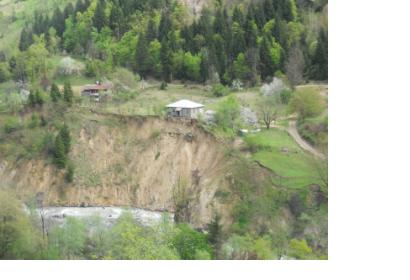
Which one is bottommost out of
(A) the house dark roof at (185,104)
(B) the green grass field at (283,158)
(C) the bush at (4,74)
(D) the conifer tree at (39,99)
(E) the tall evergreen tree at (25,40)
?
(B) the green grass field at (283,158)

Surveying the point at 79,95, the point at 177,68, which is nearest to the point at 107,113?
the point at 79,95

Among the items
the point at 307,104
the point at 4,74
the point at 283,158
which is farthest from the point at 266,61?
the point at 4,74

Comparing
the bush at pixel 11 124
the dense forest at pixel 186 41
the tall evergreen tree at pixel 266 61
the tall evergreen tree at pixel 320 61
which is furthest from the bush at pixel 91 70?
the tall evergreen tree at pixel 320 61

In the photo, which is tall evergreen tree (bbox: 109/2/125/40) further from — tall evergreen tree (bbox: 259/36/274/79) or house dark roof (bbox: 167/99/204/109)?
tall evergreen tree (bbox: 259/36/274/79)

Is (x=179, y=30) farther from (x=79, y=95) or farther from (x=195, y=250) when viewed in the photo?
(x=195, y=250)

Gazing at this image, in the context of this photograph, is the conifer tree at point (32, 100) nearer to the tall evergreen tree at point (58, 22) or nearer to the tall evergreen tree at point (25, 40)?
the tall evergreen tree at point (25, 40)
